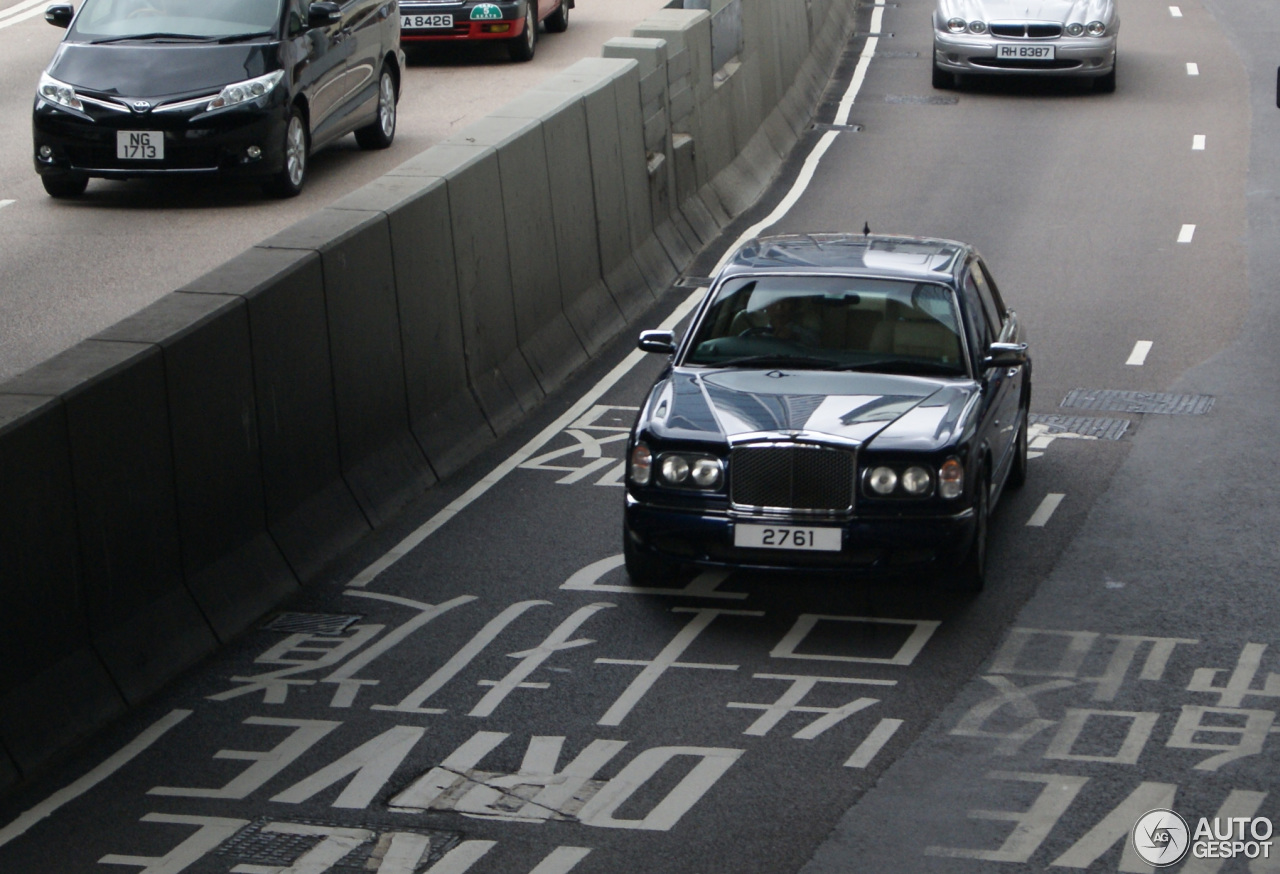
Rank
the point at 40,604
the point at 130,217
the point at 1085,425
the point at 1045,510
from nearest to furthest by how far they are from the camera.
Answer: the point at 40,604
the point at 1045,510
the point at 1085,425
the point at 130,217

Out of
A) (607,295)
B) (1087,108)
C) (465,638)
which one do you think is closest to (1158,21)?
(1087,108)

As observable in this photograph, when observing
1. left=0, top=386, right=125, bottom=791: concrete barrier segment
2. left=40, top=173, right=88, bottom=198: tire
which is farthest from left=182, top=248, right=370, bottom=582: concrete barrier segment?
left=40, top=173, right=88, bottom=198: tire

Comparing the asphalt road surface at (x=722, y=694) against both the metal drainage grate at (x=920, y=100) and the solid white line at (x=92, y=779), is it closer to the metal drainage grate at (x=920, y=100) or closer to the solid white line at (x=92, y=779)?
the solid white line at (x=92, y=779)

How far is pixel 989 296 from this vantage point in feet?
38.6

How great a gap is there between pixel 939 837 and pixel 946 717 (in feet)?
4.07

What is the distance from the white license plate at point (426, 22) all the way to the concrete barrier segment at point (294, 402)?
617 inches

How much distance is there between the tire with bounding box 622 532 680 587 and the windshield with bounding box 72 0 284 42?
954 cm

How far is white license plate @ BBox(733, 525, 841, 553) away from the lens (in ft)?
31.3

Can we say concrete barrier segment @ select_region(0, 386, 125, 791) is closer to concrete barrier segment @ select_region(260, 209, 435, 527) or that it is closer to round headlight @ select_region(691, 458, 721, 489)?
concrete barrier segment @ select_region(260, 209, 435, 527)

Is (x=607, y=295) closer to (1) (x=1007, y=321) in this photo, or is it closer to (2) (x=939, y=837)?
(1) (x=1007, y=321)

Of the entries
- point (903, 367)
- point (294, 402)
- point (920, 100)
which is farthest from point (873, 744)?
point (920, 100)

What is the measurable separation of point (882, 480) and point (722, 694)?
1414 mm

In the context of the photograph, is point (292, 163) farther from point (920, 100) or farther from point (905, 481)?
point (920, 100)

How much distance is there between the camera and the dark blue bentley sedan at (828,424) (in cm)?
955
